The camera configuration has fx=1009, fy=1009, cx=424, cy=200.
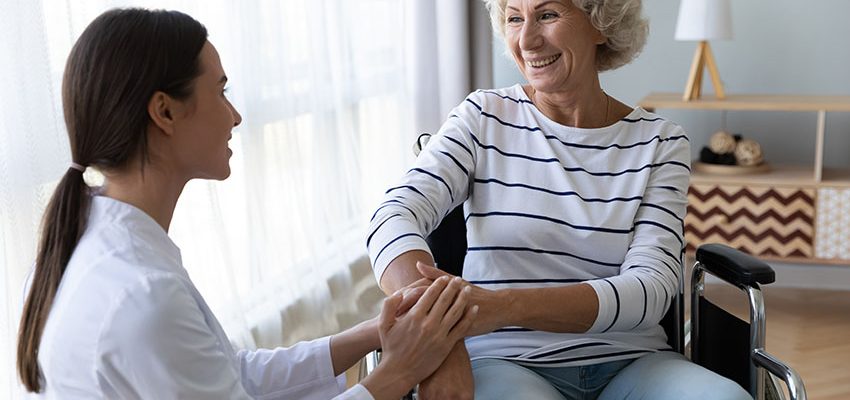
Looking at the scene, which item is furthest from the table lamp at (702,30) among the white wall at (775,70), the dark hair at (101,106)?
the dark hair at (101,106)

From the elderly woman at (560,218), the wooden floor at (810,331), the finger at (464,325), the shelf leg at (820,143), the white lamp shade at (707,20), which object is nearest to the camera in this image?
the finger at (464,325)

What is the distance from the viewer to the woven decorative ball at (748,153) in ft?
11.9

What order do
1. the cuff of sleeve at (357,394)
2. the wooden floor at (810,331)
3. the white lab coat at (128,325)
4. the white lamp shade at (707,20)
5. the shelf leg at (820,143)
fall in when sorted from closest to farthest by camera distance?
the white lab coat at (128,325) → the cuff of sleeve at (357,394) → the wooden floor at (810,331) → the shelf leg at (820,143) → the white lamp shade at (707,20)

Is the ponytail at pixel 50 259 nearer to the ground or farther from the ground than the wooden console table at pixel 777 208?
farther from the ground

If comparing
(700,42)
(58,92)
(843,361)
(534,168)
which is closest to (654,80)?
(700,42)

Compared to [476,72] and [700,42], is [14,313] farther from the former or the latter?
[700,42]

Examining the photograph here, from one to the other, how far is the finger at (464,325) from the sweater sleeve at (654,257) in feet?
0.73

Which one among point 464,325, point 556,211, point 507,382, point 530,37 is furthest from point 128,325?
point 530,37

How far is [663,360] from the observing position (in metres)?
1.71

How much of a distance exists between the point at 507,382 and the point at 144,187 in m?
0.69

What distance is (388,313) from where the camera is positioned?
149cm

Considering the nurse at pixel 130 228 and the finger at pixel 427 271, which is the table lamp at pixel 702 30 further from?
the nurse at pixel 130 228

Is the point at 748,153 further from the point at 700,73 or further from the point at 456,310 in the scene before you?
the point at 456,310

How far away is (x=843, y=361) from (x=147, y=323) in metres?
2.65
